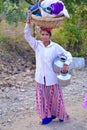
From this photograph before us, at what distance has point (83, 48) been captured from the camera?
9.77 metres

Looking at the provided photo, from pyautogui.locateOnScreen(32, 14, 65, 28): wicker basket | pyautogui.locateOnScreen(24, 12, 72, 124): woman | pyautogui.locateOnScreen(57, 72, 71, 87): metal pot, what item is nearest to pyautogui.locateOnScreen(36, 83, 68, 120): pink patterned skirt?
pyautogui.locateOnScreen(24, 12, 72, 124): woman

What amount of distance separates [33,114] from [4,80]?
74.0 inches

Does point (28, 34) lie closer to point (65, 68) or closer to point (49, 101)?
point (65, 68)

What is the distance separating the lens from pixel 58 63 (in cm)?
495

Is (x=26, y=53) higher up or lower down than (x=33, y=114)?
lower down

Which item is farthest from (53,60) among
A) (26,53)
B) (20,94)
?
(26,53)

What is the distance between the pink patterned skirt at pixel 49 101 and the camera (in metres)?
5.15

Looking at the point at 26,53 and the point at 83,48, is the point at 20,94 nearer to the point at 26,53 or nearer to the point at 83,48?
the point at 26,53

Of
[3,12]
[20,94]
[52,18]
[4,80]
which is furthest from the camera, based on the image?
[3,12]

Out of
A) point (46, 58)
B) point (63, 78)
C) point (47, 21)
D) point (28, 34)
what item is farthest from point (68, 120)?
point (47, 21)

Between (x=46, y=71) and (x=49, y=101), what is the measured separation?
448 mm

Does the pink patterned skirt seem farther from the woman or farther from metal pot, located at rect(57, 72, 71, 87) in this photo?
metal pot, located at rect(57, 72, 71, 87)

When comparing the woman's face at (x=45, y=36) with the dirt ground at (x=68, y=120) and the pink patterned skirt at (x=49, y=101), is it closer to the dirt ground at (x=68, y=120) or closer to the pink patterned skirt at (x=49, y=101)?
the pink patterned skirt at (x=49, y=101)

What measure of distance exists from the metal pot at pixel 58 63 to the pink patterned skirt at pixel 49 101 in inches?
11.2
